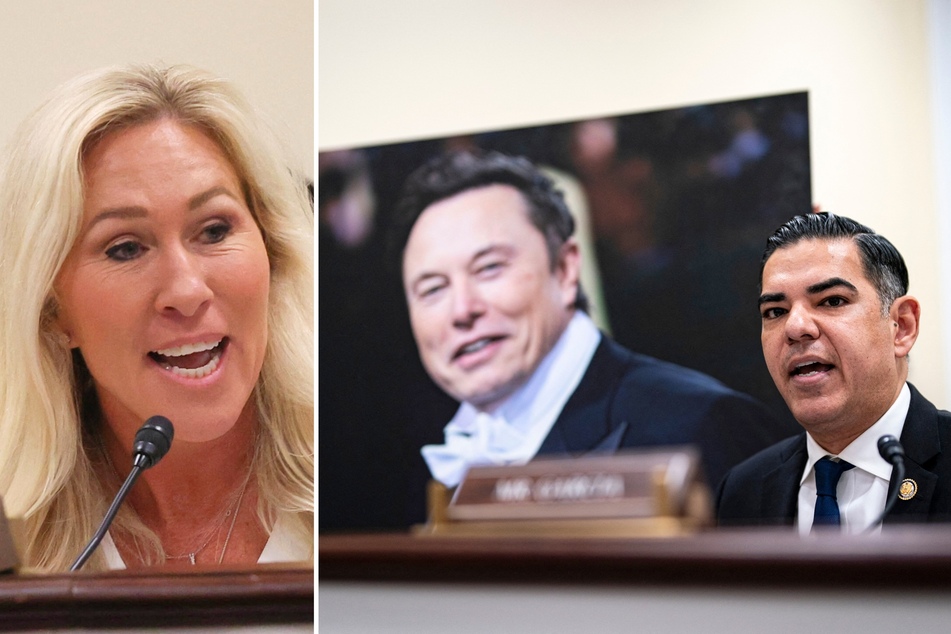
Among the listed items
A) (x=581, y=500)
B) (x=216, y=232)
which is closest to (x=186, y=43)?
(x=216, y=232)

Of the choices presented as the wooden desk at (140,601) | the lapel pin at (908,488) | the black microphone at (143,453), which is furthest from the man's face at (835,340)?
the black microphone at (143,453)

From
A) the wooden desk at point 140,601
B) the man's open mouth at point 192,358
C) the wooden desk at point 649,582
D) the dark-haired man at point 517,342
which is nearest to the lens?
the wooden desk at point 649,582

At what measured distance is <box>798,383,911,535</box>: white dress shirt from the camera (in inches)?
70.8

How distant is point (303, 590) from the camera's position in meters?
1.58

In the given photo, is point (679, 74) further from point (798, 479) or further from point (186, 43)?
point (186, 43)

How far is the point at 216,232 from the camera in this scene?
1784mm

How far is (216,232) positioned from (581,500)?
104cm

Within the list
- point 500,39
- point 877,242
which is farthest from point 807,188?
point 500,39

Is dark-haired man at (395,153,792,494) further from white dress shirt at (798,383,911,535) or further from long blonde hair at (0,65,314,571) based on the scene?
long blonde hair at (0,65,314,571)

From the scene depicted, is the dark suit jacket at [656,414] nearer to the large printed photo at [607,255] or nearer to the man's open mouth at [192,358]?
the large printed photo at [607,255]

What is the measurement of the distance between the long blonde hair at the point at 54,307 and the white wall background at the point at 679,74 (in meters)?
1.03

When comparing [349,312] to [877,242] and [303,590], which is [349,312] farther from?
[877,242]

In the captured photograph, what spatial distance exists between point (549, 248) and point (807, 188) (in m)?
0.68

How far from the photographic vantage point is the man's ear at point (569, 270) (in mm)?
2504
